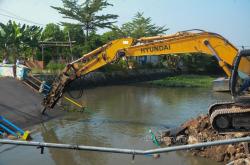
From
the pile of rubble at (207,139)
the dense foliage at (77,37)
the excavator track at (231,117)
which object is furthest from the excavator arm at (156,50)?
the dense foliage at (77,37)

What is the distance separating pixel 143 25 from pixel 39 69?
26331mm

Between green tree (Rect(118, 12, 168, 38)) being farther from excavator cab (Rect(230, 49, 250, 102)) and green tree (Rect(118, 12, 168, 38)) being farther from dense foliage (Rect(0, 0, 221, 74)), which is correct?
excavator cab (Rect(230, 49, 250, 102))

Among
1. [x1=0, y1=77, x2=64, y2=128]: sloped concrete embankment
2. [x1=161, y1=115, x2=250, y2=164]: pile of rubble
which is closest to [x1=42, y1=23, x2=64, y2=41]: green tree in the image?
[x1=0, y1=77, x2=64, y2=128]: sloped concrete embankment

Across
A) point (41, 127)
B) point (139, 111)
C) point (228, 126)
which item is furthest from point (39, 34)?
point (228, 126)

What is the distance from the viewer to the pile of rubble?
35.5 ft

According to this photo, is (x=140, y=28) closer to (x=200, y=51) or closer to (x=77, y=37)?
(x=77, y=37)

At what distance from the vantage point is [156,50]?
14141mm

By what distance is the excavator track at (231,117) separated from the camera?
435 inches

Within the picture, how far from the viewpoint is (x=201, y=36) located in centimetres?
1309

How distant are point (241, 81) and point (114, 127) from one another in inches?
267

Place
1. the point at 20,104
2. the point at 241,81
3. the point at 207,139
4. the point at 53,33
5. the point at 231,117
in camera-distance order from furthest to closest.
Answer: the point at 53,33
the point at 20,104
the point at 207,139
the point at 231,117
the point at 241,81

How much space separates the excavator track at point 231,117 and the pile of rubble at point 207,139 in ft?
0.88

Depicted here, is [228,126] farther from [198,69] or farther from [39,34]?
[198,69]

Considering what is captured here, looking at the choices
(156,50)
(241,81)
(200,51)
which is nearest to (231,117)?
(241,81)
